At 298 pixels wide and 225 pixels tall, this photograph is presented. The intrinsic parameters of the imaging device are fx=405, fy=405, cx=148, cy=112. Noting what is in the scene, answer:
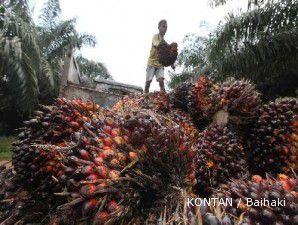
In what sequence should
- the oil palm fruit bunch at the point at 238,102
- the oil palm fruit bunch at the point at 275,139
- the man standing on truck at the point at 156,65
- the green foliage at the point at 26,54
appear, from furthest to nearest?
the green foliage at the point at 26,54, the man standing on truck at the point at 156,65, the oil palm fruit bunch at the point at 238,102, the oil palm fruit bunch at the point at 275,139

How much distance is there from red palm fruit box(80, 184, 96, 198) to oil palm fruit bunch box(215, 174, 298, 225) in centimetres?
34

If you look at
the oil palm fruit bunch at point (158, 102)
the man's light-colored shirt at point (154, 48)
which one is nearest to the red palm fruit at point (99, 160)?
the oil palm fruit bunch at point (158, 102)

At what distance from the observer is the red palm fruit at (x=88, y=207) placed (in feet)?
3.35

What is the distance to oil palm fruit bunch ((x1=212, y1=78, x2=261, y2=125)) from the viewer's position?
1911 mm

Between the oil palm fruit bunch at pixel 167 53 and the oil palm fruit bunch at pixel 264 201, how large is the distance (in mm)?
2764

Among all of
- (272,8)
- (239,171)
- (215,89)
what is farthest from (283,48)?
(239,171)

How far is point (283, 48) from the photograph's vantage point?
6453 millimetres

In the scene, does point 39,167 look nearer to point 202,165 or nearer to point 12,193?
point 12,193

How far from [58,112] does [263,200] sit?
905 mm

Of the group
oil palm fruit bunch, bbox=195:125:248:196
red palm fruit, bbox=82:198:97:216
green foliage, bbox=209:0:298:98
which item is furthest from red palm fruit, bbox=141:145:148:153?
green foliage, bbox=209:0:298:98

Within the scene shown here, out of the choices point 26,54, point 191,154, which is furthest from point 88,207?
point 26,54

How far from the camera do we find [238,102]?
192 centimetres

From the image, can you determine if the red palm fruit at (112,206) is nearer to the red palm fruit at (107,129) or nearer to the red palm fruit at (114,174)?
the red palm fruit at (114,174)

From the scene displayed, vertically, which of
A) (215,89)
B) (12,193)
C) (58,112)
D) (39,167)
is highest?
(215,89)
